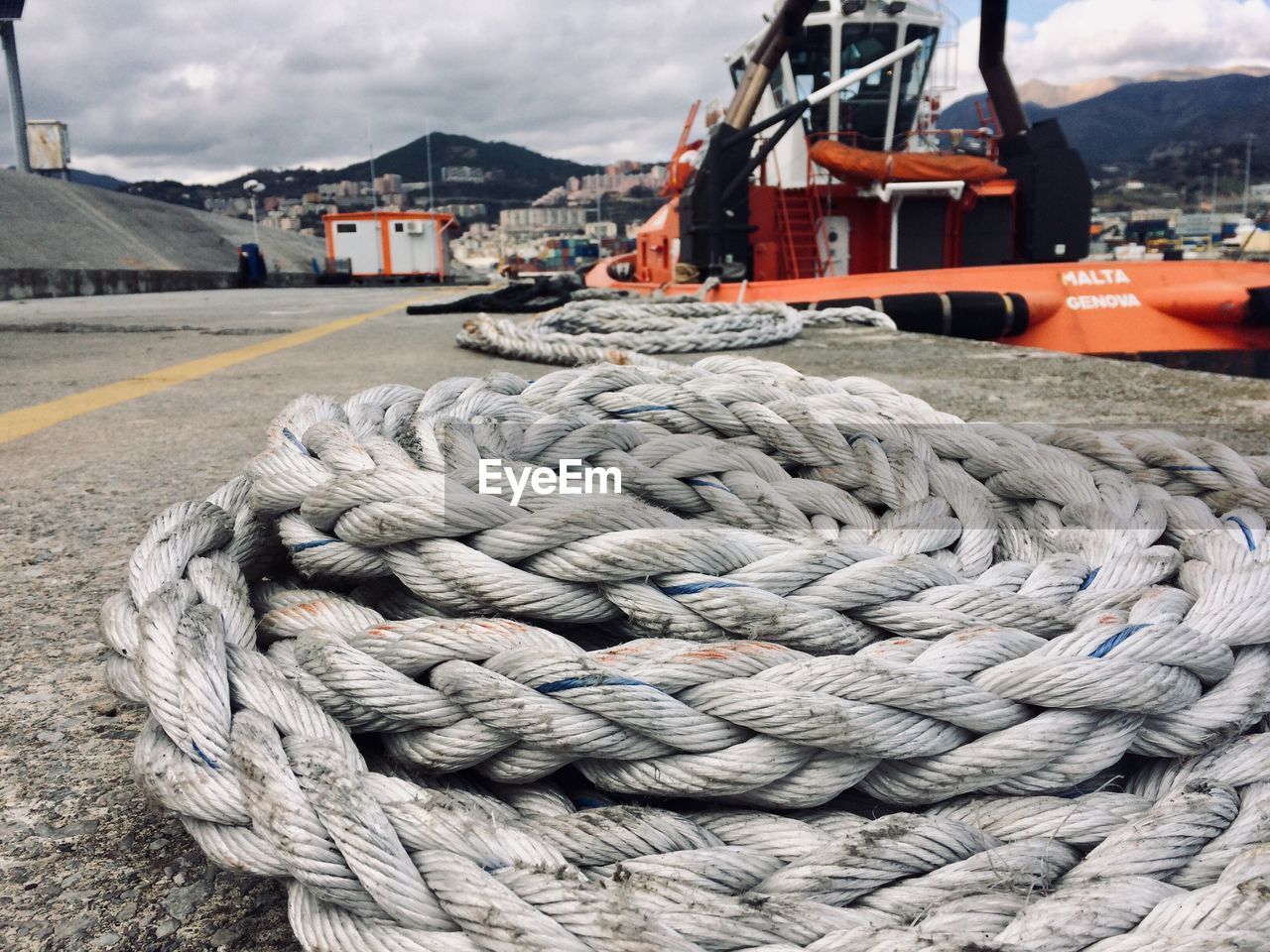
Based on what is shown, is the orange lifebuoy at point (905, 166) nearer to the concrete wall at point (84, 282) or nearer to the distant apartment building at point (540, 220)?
the concrete wall at point (84, 282)

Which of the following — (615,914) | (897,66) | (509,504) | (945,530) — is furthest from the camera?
(897,66)

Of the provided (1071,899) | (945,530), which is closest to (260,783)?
(1071,899)

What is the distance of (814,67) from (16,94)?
2117 cm

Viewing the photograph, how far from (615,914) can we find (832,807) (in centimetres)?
26

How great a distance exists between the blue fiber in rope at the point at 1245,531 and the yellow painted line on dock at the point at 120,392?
8.00 ft

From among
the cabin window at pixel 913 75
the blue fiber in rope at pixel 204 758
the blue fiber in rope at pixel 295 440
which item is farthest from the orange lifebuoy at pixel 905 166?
the blue fiber in rope at pixel 204 758

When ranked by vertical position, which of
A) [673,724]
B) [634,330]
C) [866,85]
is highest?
[866,85]

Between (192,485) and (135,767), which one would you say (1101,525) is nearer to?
(135,767)

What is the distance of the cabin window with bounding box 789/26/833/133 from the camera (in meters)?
8.71

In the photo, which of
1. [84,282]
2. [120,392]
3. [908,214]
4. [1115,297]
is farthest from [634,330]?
[84,282]

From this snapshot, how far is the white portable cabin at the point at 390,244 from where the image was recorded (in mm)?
25188

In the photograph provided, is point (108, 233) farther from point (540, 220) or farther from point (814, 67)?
point (540, 220)

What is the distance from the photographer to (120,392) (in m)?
3.01

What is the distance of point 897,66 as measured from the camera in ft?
29.1
